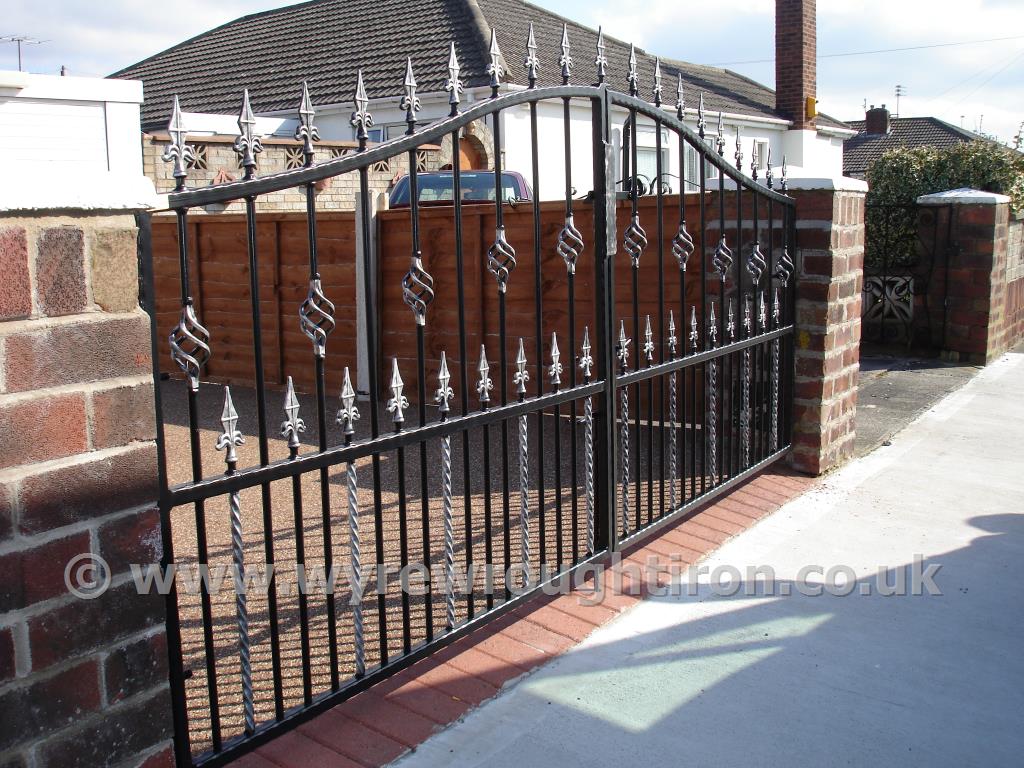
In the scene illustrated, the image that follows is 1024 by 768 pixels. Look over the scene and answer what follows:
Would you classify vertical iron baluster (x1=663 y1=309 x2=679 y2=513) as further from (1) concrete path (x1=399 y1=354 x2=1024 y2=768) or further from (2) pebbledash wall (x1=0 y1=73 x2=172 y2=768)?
(2) pebbledash wall (x1=0 y1=73 x2=172 y2=768)

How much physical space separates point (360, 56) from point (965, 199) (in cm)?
1093

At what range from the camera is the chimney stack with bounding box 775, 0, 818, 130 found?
20234 millimetres

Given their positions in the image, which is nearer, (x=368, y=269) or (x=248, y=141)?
(x=248, y=141)

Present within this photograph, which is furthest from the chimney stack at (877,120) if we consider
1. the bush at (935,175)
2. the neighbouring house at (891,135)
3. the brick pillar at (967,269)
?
the brick pillar at (967,269)

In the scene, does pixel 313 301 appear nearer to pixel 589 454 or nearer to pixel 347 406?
pixel 347 406

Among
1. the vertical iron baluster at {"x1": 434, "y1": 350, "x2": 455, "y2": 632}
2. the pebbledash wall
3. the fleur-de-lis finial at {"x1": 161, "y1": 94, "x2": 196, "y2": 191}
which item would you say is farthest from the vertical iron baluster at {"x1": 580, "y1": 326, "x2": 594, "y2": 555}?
the pebbledash wall

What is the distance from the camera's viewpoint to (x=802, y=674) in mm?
3281

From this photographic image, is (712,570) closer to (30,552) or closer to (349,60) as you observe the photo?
(30,552)

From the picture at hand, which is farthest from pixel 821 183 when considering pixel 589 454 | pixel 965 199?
pixel 965 199

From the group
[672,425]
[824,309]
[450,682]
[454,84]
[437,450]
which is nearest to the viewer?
[454,84]

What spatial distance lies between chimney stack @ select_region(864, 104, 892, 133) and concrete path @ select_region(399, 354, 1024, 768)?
1377 inches

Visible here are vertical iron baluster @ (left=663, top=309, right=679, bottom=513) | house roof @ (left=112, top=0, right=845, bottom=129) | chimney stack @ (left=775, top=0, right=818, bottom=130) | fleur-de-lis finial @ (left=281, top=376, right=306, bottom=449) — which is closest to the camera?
fleur-de-lis finial @ (left=281, top=376, right=306, bottom=449)

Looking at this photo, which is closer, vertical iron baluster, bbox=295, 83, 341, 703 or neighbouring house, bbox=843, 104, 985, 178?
vertical iron baluster, bbox=295, 83, 341, 703

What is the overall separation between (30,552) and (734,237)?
431 cm
